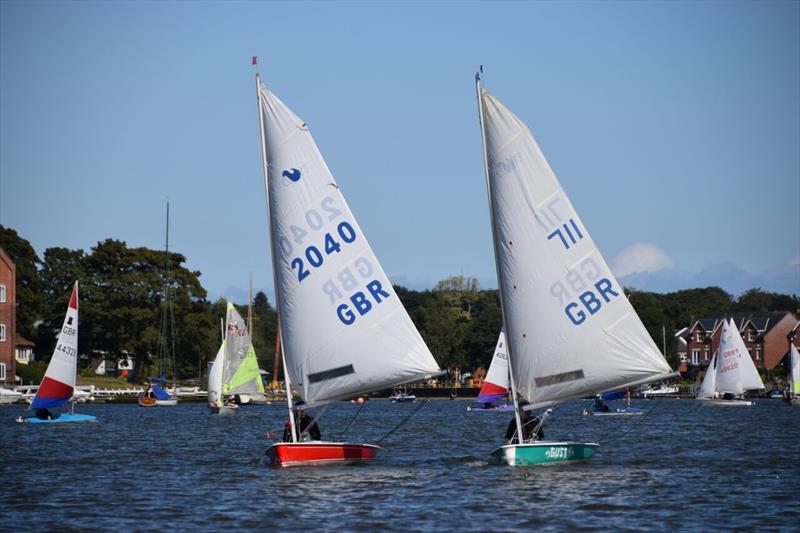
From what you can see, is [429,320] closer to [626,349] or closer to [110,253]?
[110,253]

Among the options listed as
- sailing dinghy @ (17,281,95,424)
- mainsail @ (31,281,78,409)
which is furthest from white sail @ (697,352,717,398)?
mainsail @ (31,281,78,409)

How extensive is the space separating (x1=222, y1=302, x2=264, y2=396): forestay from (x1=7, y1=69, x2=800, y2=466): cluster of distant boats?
48862mm

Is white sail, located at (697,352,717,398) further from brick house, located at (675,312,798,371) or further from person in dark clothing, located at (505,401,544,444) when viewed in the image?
person in dark clothing, located at (505,401,544,444)

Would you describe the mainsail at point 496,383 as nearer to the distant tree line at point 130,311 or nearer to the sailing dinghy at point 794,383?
the sailing dinghy at point 794,383

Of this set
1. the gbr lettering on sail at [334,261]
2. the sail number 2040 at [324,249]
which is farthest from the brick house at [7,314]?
the gbr lettering on sail at [334,261]

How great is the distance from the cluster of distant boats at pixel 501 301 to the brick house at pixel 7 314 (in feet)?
236

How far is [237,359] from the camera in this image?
3221 inches

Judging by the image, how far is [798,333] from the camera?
444ft

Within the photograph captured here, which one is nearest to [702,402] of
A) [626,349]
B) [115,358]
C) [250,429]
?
[250,429]

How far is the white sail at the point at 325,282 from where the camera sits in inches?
1194

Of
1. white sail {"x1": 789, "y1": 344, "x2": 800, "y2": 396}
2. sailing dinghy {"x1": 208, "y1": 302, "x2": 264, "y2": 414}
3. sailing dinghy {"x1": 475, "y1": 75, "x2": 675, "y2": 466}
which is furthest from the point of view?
white sail {"x1": 789, "y1": 344, "x2": 800, "y2": 396}

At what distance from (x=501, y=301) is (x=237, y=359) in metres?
54.1

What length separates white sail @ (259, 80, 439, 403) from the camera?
3033 centimetres

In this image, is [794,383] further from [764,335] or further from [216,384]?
[764,335]
